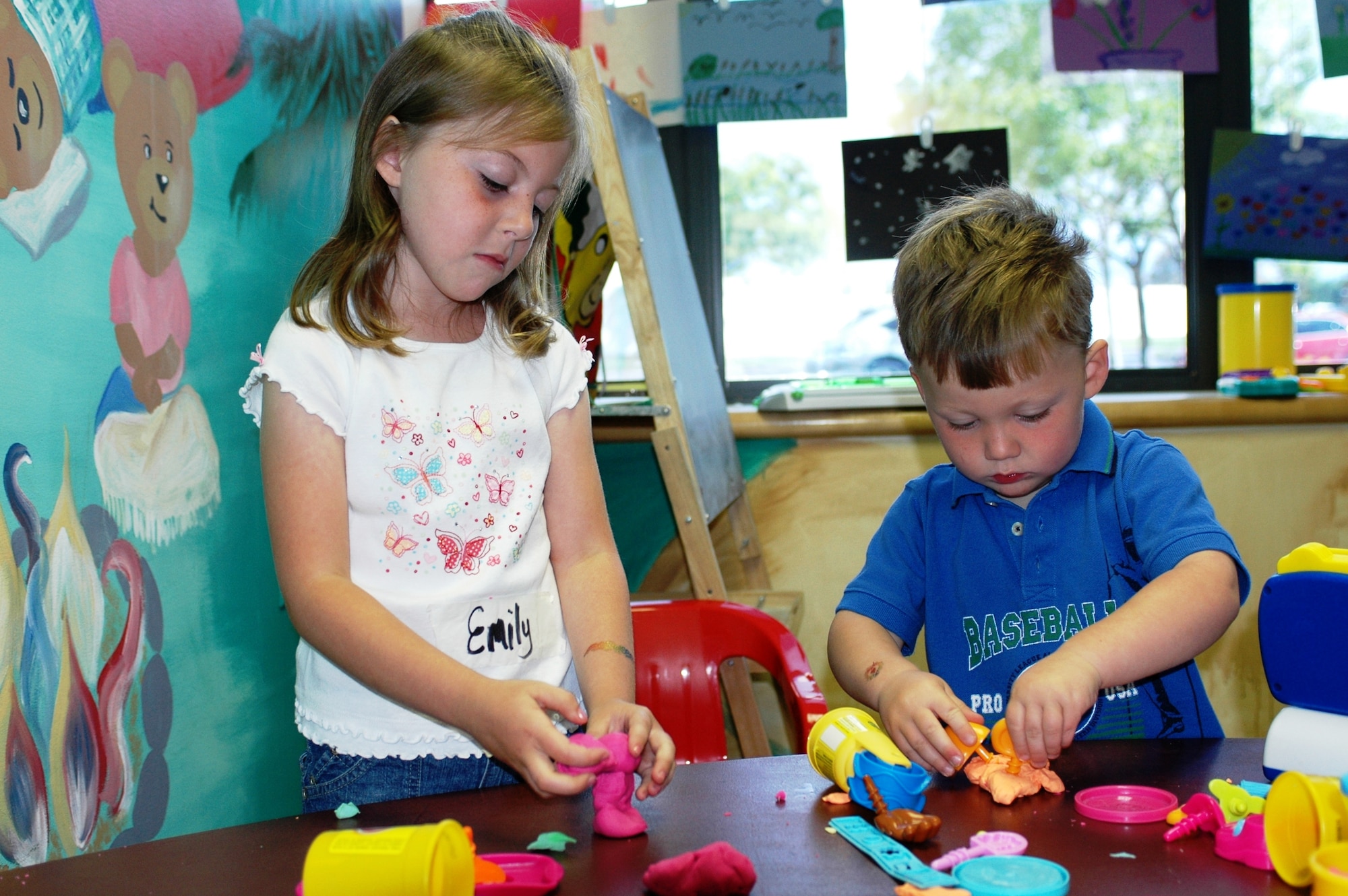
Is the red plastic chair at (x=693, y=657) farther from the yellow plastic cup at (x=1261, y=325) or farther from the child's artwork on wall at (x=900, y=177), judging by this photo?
the yellow plastic cup at (x=1261, y=325)

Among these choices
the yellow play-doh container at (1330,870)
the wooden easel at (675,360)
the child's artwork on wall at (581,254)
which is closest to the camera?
the yellow play-doh container at (1330,870)

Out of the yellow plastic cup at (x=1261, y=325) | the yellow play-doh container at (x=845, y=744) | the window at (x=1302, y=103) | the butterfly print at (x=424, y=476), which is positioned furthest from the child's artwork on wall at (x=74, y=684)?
the window at (x=1302, y=103)

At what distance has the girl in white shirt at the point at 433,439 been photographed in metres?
0.93

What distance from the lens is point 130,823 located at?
105 cm

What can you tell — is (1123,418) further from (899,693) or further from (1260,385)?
(899,693)

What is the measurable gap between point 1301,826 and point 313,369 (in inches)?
30.4

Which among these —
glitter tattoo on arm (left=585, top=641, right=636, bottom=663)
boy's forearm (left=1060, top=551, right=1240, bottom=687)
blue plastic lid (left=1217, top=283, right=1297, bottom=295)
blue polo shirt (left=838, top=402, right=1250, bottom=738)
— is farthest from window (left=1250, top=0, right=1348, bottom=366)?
glitter tattoo on arm (left=585, top=641, right=636, bottom=663)

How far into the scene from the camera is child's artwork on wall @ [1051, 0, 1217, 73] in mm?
2225

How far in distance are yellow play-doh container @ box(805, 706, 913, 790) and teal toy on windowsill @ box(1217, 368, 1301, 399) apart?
5.20ft

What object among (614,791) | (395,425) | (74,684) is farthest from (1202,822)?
(74,684)

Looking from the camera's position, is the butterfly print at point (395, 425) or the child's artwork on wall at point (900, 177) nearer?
the butterfly print at point (395, 425)

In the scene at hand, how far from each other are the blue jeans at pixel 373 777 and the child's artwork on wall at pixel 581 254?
90cm

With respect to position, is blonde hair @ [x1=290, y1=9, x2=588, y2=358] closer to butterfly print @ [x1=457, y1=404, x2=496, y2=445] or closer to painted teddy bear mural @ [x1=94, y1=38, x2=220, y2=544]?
butterfly print @ [x1=457, y1=404, x2=496, y2=445]

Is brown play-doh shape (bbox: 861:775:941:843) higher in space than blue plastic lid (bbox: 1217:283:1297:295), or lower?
lower
